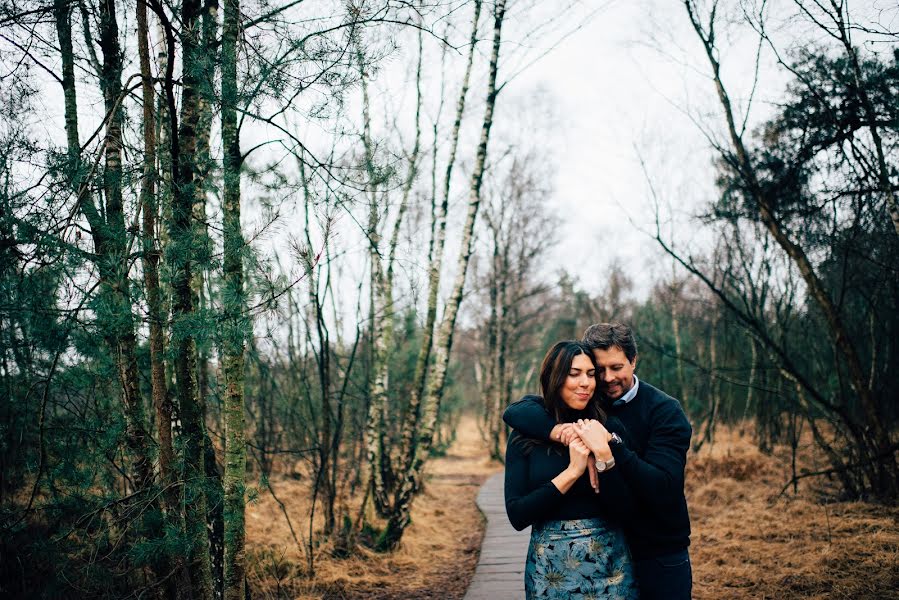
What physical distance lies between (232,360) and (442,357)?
160 inches

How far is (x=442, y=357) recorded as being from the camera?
7.27 meters

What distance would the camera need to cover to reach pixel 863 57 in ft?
19.6

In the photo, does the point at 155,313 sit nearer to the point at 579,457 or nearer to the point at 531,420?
the point at 531,420

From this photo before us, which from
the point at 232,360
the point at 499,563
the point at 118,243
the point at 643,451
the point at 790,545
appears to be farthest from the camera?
the point at 499,563

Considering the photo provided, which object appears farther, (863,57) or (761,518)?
(761,518)

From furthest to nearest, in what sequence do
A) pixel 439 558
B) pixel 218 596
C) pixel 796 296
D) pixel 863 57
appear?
pixel 796 296
pixel 439 558
pixel 863 57
pixel 218 596

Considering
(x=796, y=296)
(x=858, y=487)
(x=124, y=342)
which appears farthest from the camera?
(x=796, y=296)

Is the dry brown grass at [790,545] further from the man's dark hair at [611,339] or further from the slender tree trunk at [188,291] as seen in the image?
the slender tree trunk at [188,291]

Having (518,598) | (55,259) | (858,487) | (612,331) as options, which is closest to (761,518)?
(858,487)

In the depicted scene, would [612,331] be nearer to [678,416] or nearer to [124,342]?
[678,416]

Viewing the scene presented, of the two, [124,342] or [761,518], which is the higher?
[124,342]

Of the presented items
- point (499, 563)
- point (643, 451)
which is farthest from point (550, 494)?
point (499, 563)

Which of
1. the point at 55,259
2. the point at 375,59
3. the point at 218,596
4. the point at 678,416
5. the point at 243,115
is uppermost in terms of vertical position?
the point at 375,59

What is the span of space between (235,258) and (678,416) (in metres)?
2.48
